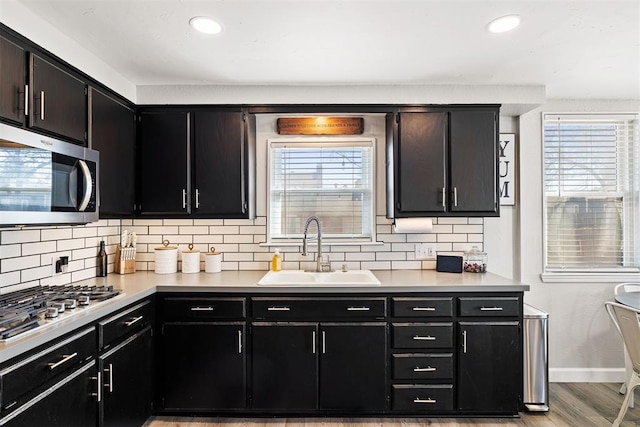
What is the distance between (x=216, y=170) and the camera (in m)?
2.79

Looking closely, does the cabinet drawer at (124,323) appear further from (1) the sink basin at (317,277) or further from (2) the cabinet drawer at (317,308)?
(1) the sink basin at (317,277)

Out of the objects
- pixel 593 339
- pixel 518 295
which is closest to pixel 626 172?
pixel 593 339

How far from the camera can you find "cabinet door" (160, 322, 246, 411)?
2.46 m

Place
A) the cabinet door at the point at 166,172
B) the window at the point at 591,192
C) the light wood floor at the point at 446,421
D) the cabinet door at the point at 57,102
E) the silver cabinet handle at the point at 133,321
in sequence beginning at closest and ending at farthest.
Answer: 1. the cabinet door at the point at 57,102
2. the silver cabinet handle at the point at 133,321
3. the light wood floor at the point at 446,421
4. the cabinet door at the point at 166,172
5. the window at the point at 591,192

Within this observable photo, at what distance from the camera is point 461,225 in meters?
3.12

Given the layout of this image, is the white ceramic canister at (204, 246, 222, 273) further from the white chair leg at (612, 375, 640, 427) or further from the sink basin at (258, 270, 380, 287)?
the white chair leg at (612, 375, 640, 427)

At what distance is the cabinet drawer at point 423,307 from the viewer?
2469 mm

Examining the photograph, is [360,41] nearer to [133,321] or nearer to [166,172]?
[166,172]

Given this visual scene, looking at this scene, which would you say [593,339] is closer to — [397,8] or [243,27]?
[397,8]

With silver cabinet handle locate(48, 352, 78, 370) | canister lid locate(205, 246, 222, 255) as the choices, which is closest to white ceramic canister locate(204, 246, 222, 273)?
canister lid locate(205, 246, 222, 255)

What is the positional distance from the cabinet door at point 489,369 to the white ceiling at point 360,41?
68.5 inches

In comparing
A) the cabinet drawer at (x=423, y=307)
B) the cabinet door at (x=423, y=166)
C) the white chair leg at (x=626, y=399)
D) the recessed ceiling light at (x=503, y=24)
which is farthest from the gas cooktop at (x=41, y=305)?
the white chair leg at (x=626, y=399)

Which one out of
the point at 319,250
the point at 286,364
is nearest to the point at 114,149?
the point at 319,250

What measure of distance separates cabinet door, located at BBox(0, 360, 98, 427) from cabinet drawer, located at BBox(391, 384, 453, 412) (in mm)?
1756
